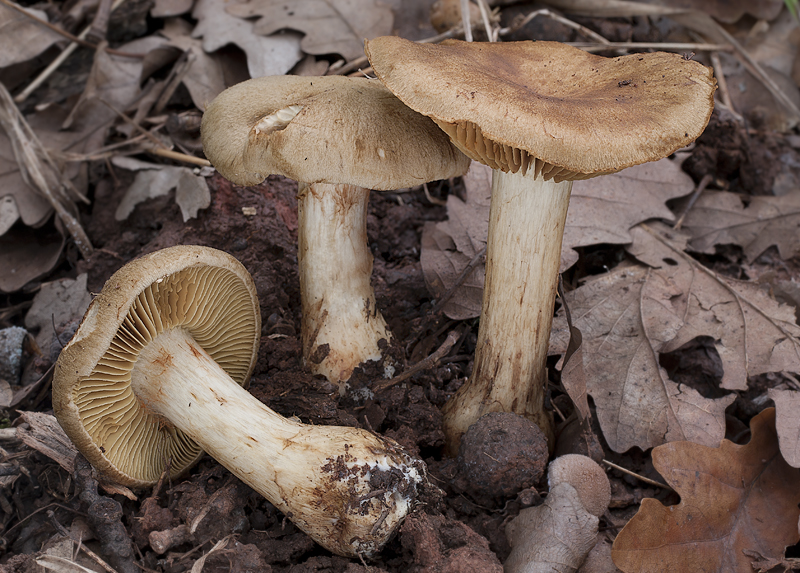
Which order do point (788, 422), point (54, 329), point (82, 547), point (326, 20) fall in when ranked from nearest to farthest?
point (82, 547) → point (788, 422) → point (54, 329) → point (326, 20)

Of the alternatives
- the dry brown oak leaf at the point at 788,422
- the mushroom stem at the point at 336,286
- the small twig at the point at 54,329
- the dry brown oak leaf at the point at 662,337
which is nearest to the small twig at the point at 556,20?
the dry brown oak leaf at the point at 662,337

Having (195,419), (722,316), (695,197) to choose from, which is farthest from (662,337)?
(195,419)

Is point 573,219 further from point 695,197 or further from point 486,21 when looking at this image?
point 486,21

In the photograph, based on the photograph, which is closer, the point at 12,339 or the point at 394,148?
the point at 394,148

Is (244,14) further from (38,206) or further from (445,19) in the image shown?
(38,206)

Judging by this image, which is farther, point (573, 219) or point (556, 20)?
point (556, 20)

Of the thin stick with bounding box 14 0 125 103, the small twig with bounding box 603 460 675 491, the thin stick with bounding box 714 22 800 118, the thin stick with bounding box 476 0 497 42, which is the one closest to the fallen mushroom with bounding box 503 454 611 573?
the small twig with bounding box 603 460 675 491

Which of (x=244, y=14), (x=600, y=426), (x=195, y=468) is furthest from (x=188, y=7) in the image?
(x=600, y=426)
